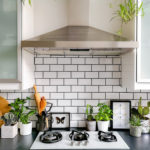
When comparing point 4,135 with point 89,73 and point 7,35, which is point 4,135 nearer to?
point 7,35

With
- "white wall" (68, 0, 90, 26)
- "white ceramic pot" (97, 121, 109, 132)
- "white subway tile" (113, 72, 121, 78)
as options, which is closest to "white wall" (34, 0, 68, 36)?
"white wall" (68, 0, 90, 26)

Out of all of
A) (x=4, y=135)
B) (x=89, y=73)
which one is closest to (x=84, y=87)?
(x=89, y=73)

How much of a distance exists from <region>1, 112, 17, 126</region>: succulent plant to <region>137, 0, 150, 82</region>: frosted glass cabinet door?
4.16 ft

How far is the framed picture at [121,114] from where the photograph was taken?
1685mm

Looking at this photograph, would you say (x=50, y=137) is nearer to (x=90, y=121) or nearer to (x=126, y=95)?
(x=90, y=121)

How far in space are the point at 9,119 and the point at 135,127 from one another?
1.26 metres

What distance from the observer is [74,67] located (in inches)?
67.8

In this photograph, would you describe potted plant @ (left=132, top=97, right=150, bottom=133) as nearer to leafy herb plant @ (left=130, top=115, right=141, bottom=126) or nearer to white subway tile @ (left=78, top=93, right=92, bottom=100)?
leafy herb plant @ (left=130, top=115, right=141, bottom=126)

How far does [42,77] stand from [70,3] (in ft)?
2.72

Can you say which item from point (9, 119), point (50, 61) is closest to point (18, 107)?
point (9, 119)

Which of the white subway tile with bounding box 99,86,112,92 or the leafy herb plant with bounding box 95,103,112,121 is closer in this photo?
the leafy herb plant with bounding box 95,103,112,121

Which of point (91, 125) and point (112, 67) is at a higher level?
point (112, 67)

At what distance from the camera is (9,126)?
1478mm

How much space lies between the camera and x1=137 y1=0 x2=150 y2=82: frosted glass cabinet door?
4.36 feet
